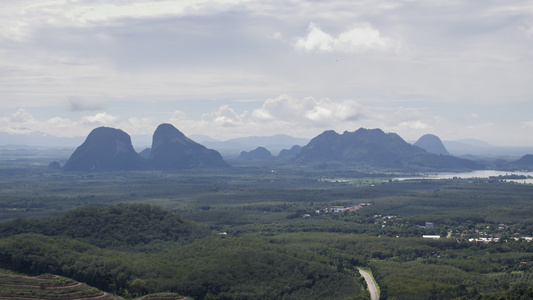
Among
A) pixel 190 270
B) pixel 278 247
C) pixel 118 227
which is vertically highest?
pixel 118 227

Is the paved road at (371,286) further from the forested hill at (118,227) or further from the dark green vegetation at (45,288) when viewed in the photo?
the dark green vegetation at (45,288)

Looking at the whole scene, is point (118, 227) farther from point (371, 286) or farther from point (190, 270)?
point (371, 286)

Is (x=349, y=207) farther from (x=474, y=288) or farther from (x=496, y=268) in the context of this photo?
(x=474, y=288)

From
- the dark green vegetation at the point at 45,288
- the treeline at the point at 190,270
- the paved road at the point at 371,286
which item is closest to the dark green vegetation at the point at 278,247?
the treeline at the point at 190,270

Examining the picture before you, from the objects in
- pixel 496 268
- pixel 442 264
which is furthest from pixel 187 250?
pixel 496 268

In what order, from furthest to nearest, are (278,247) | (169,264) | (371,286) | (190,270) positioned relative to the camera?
1. (278,247)
2. (169,264)
3. (371,286)
4. (190,270)

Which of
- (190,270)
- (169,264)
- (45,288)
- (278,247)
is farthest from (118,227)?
(45,288)
